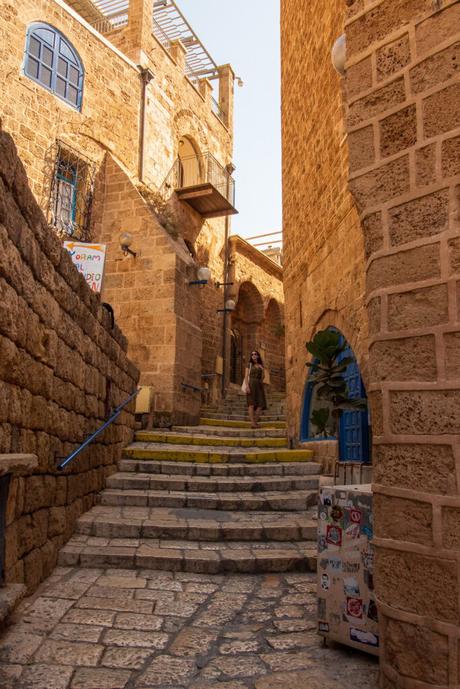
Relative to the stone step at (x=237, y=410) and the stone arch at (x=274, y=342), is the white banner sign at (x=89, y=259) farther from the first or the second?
the stone arch at (x=274, y=342)

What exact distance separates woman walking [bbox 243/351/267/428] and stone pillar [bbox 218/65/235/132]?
475 inches

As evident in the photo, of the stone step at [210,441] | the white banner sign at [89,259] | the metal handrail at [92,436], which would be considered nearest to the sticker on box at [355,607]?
the metal handrail at [92,436]

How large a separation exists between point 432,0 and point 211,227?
1401 cm

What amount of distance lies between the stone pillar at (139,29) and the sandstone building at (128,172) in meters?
0.03

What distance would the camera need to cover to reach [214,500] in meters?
5.38

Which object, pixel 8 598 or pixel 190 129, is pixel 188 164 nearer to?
pixel 190 129

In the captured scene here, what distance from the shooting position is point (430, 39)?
2.28 m

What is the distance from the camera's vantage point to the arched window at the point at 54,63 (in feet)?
35.5

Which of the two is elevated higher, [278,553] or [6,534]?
[6,534]

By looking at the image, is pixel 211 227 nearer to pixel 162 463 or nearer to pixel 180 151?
pixel 180 151

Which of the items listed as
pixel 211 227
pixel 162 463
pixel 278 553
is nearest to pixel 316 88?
pixel 162 463

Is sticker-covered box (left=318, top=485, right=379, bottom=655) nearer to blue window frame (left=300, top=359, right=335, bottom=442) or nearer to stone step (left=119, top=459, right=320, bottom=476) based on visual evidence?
stone step (left=119, top=459, right=320, bottom=476)

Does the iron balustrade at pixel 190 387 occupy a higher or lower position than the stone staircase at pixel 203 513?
higher

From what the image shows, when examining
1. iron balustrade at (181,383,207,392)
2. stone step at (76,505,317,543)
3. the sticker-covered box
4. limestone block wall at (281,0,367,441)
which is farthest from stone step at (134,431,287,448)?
the sticker-covered box
